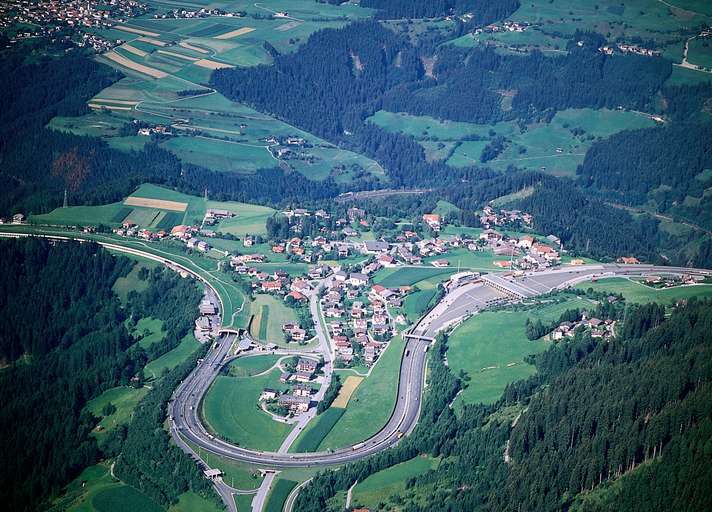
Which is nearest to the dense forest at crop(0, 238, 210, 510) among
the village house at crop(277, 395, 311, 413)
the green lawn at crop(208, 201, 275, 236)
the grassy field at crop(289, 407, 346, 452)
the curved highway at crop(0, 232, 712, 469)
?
the curved highway at crop(0, 232, 712, 469)

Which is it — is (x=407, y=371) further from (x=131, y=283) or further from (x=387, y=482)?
(x=131, y=283)

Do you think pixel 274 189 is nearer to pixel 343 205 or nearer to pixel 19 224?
pixel 343 205

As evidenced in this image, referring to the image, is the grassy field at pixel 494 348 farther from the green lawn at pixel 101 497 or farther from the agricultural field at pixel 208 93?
the agricultural field at pixel 208 93

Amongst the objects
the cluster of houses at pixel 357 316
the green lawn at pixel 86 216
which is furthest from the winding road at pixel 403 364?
the green lawn at pixel 86 216

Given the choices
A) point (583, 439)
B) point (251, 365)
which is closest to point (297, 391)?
point (251, 365)

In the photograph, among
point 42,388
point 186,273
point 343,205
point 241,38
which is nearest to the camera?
point 42,388

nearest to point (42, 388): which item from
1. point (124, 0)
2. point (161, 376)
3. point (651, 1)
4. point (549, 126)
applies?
point (161, 376)
